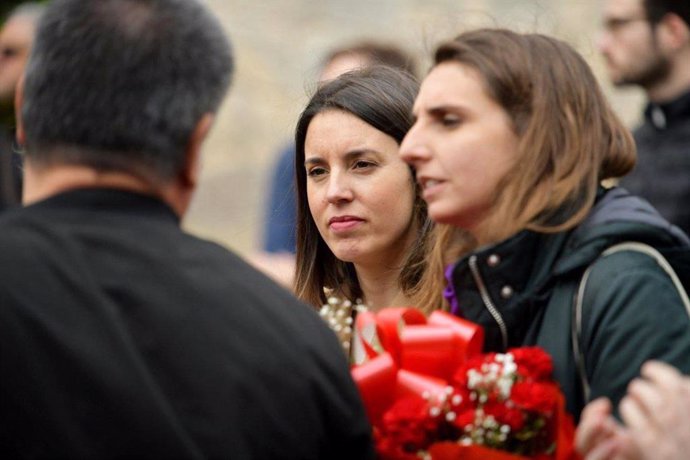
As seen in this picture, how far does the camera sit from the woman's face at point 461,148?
3.38m

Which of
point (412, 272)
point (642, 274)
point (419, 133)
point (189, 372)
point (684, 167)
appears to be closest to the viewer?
point (189, 372)

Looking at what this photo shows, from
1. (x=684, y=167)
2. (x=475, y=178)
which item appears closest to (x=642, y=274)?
(x=475, y=178)

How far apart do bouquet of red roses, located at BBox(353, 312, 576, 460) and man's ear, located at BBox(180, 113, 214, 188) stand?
2.27ft

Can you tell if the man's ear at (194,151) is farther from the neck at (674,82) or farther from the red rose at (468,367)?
the neck at (674,82)

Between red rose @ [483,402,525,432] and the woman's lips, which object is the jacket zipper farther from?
the woman's lips

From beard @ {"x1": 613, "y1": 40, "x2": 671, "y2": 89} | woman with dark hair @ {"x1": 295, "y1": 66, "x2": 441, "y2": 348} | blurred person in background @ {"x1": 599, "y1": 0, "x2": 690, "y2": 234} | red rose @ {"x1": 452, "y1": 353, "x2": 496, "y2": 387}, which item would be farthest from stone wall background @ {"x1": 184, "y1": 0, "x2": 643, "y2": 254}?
red rose @ {"x1": 452, "y1": 353, "x2": 496, "y2": 387}

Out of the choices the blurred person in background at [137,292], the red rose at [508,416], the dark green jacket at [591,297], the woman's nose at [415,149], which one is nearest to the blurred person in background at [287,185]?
the woman's nose at [415,149]

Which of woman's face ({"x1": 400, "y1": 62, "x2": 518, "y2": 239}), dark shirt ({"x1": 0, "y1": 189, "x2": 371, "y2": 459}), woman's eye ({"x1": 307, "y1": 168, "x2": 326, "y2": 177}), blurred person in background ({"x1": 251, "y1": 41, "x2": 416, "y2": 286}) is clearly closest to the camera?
dark shirt ({"x1": 0, "y1": 189, "x2": 371, "y2": 459})

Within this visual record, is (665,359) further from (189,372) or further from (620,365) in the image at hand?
(189,372)

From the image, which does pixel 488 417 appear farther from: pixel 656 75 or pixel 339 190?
pixel 656 75

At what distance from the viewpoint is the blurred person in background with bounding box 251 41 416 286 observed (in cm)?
625

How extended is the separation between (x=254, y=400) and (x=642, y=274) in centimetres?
94

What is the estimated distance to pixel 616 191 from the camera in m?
3.47

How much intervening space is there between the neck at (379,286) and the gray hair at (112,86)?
57.2 inches
